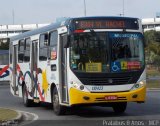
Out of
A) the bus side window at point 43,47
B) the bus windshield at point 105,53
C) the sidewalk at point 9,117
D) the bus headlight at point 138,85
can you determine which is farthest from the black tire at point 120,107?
the sidewalk at point 9,117

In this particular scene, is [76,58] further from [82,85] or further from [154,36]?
[154,36]

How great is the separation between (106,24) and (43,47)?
3389mm

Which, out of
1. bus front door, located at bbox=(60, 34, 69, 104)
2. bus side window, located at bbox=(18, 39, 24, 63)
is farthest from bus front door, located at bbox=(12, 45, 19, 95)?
bus front door, located at bbox=(60, 34, 69, 104)

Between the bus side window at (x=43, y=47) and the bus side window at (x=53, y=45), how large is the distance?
547mm

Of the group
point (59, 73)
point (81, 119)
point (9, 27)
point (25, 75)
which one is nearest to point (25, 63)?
point (25, 75)

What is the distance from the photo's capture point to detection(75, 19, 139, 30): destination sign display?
16.2 meters

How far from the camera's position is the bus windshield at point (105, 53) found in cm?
1595

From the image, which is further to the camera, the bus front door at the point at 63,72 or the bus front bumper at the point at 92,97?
the bus front door at the point at 63,72

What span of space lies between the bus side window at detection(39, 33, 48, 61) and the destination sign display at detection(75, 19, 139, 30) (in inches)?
103

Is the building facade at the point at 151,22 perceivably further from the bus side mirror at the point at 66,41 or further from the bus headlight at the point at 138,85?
the bus side mirror at the point at 66,41

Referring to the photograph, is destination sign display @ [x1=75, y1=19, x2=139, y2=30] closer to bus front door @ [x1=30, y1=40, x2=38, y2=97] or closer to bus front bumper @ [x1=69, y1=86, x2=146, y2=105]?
bus front bumper @ [x1=69, y1=86, x2=146, y2=105]

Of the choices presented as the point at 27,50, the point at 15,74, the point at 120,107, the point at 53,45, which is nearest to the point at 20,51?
the point at 27,50

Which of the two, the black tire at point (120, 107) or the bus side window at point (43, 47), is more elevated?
the bus side window at point (43, 47)

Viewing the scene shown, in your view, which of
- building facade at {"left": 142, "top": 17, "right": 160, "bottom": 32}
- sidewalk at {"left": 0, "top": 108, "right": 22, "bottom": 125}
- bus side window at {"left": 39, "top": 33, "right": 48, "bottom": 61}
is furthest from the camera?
building facade at {"left": 142, "top": 17, "right": 160, "bottom": 32}
